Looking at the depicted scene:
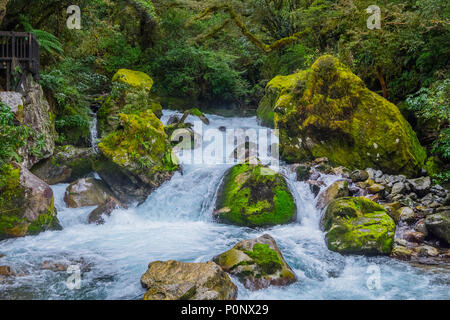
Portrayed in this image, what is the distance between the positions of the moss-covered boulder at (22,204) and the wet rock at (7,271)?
4.98 ft

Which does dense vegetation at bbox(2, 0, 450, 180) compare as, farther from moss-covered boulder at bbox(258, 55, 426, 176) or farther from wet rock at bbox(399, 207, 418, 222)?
wet rock at bbox(399, 207, 418, 222)

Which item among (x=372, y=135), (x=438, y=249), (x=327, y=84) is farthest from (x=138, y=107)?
(x=438, y=249)

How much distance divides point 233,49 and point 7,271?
574 inches

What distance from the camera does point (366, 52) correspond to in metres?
11.3

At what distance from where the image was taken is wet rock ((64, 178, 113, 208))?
8234 millimetres

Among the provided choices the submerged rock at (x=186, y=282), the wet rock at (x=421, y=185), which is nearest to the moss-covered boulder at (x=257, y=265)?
the submerged rock at (x=186, y=282)

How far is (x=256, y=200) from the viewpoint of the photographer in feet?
25.5

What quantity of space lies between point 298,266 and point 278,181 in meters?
2.63

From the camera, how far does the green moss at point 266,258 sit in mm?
5090

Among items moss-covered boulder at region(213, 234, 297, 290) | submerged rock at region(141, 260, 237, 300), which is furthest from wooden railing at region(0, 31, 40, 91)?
moss-covered boulder at region(213, 234, 297, 290)

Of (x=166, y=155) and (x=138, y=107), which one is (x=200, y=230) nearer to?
(x=166, y=155)

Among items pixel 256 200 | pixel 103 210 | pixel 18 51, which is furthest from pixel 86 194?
pixel 256 200

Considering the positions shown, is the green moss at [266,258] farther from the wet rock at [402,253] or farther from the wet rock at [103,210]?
the wet rock at [103,210]

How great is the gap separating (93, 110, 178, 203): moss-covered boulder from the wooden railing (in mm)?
2612
